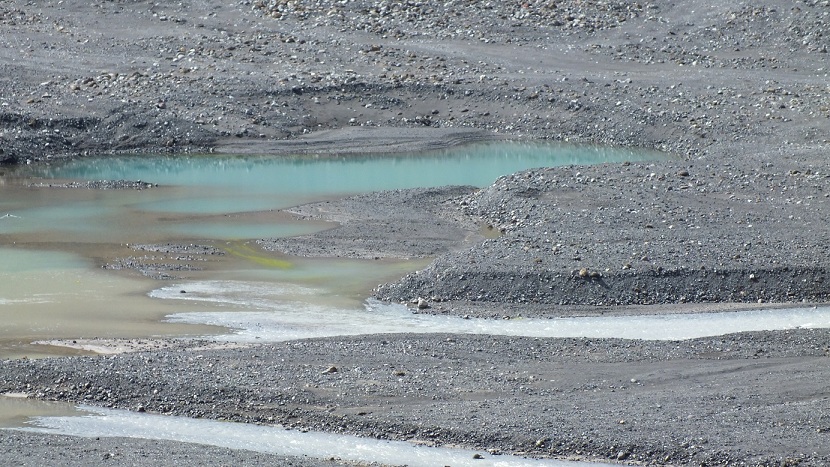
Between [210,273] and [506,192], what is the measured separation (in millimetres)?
7673

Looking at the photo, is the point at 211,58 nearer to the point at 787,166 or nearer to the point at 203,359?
the point at 787,166

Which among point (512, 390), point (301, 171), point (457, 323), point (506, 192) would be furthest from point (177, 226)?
point (512, 390)

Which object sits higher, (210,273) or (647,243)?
(647,243)

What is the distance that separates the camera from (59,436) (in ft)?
46.1

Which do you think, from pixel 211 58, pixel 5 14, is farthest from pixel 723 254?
pixel 5 14

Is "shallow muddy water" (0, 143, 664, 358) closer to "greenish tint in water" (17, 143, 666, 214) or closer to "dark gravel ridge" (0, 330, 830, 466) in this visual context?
"greenish tint in water" (17, 143, 666, 214)

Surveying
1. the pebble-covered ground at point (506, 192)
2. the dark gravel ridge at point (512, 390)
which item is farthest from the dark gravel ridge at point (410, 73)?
the dark gravel ridge at point (512, 390)

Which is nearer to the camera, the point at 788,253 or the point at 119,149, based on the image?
the point at 788,253

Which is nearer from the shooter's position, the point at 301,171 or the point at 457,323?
the point at 457,323

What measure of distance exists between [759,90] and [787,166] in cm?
1148

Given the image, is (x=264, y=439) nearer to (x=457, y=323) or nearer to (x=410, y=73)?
(x=457, y=323)

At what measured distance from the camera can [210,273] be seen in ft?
77.0

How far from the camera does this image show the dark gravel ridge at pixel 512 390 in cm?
1334

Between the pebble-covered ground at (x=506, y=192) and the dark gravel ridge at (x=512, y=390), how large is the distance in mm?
43
